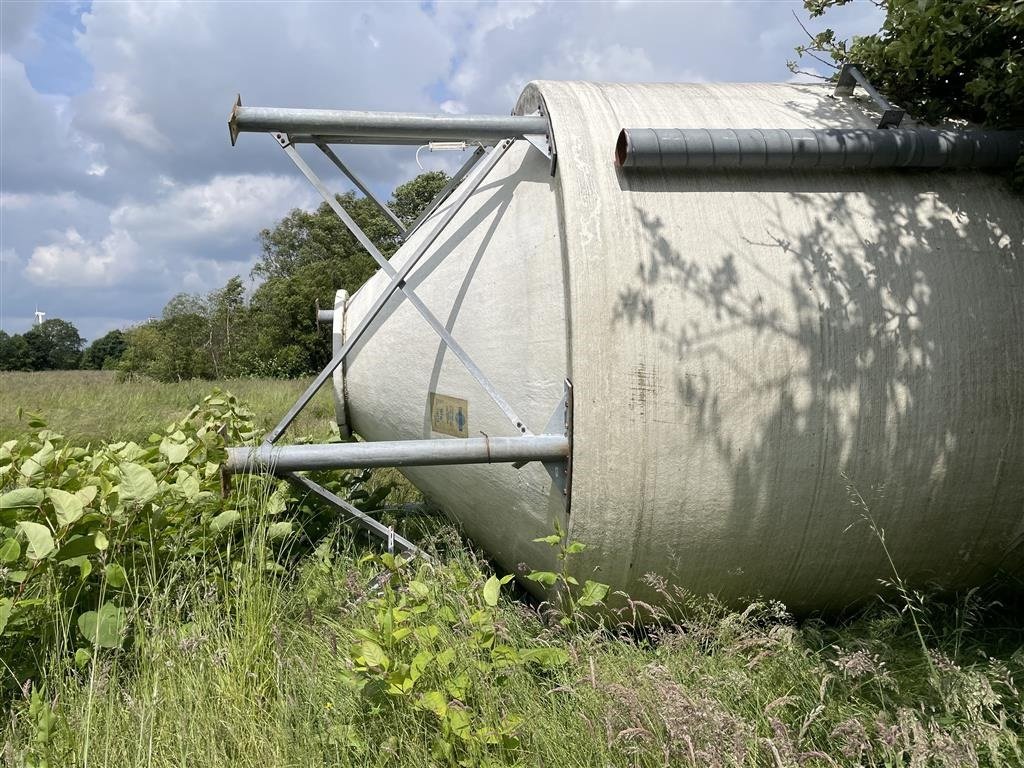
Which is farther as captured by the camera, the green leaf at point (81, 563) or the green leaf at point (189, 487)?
the green leaf at point (189, 487)

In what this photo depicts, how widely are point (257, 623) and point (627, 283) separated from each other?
1987 mm

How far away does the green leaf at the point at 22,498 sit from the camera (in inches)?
122

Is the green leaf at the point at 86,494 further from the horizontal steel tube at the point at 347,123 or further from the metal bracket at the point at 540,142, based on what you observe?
the metal bracket at the point at 540,142

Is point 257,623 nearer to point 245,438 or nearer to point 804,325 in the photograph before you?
point 245,438

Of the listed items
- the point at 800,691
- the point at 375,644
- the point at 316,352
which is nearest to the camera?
the point at 375,644

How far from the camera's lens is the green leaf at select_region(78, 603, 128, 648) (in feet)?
10.2

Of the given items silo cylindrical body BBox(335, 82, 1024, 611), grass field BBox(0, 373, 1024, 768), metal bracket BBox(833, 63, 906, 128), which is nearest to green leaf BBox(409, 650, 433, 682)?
grass field BBox(0, 373, 1024, 768)

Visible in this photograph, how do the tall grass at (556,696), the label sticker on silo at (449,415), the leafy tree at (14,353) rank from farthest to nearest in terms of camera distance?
the leafy tree at (14,353)
the label sticker on silo at (449,415)
the tall grass at (556,696)

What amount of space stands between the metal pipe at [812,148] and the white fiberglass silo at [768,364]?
8 cm

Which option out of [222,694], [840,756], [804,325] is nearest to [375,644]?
[222,694]

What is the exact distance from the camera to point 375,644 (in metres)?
2.67

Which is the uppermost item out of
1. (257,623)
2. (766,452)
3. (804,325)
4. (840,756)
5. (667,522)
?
(804,325)

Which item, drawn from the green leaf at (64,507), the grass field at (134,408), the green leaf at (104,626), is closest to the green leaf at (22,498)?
the green leaf at (64,507)

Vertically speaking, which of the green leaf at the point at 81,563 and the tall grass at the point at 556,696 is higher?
the green leaf at the point at 81,563
